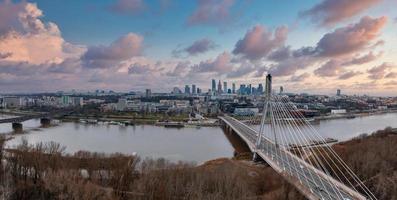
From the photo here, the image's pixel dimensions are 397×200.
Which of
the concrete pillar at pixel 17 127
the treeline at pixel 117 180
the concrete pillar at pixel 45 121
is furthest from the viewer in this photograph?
the concrete pillar at pixel 45 121

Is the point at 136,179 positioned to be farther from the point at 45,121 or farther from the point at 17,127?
the point at 45,121

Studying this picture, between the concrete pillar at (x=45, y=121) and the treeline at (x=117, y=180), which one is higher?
the treeline at (x=117, y=180)

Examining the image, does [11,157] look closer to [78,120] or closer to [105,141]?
[105,141]

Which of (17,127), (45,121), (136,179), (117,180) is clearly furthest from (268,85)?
(45,121)

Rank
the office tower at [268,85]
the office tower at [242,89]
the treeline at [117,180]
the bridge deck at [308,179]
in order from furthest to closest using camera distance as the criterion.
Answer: the office tower at [242,89]
the office tower at [268,85]
the treeline at [117,180]
the bridge deck at [308,179]

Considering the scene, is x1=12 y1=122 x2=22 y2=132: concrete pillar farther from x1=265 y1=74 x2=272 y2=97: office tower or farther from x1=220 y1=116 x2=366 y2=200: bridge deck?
x1=220 y1=116 x2=366 y2=200: bridge deck

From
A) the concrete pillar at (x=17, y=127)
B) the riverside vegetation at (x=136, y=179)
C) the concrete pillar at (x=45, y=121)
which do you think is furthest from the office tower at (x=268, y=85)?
the concrete pillar at (x=45, y=121)

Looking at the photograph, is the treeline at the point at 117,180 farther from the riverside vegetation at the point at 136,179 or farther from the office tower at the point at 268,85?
the office tower at the point at 268,85

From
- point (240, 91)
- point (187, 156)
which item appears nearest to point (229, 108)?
point (187, 156)
